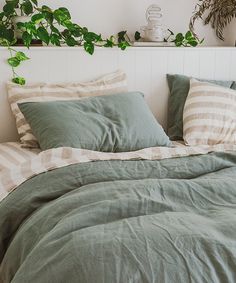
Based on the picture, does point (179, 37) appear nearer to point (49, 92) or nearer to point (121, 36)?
point (121, 36)

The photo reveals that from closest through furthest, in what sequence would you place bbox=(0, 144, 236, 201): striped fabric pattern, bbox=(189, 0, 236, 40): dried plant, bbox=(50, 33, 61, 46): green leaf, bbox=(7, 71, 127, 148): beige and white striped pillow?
bbox=(0, 144, 236, 201): striped fabric pattern < bbox=(7, 71, 127, 148): beige and white striped pillow < bbox=(50, 33, 61, 46): green leaf < bbox=(189, 0, 236, 40): dried plant

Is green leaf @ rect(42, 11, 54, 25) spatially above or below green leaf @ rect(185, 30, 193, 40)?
above

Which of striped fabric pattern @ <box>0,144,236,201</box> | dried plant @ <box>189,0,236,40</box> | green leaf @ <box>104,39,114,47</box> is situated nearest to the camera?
striped fabric pattern @ <box>0,144,236,201</box>

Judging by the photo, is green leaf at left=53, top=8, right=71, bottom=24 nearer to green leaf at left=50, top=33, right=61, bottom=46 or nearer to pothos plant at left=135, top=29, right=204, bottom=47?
green leaf at left=50, top=33, right=61, bottom=46

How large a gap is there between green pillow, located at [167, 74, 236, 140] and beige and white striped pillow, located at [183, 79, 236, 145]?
3.0 inches

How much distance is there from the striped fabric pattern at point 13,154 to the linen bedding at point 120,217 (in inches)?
11.4

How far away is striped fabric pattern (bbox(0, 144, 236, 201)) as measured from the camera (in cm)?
163

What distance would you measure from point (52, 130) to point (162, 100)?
2.87ft

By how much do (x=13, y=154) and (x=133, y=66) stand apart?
2.91 ft

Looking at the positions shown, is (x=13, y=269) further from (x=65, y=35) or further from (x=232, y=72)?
(x=232, y=72)

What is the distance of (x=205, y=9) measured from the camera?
114 inches

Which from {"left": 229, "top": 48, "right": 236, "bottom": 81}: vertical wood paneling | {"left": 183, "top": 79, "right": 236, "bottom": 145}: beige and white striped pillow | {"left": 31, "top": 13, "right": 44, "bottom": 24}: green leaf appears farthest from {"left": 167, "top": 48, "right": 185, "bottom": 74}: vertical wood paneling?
{"left": 31, "top": 13, "right": 44, "bottom": 24}: green leaf

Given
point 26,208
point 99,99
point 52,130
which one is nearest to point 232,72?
point 99,99

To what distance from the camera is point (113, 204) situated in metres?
1.26
